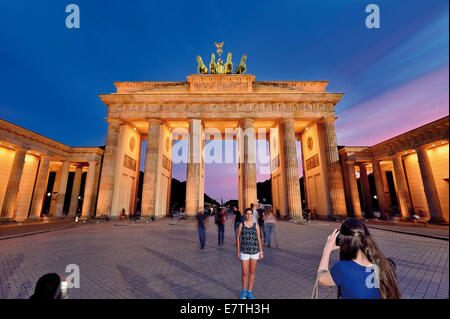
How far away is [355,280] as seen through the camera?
1.68 m

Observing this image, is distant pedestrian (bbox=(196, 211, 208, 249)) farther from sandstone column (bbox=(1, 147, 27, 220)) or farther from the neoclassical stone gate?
sandstone column (bbox=(1, 147, 27, 220))

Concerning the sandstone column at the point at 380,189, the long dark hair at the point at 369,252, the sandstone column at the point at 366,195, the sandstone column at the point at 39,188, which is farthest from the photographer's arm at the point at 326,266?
the sandstone column at the point at 39,188

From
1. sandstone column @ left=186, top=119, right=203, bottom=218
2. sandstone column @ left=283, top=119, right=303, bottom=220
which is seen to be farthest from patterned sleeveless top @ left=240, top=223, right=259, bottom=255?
sandstone column @ left=283, top=119, right=303, bottom=220

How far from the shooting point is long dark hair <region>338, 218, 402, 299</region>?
5.25 ft

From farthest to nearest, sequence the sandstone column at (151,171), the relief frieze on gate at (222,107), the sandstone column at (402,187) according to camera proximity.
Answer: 1. the relief frieze on gate at (222,107)
2. the sandstone column at (151,171)
3. the sandstone column at (402,187)

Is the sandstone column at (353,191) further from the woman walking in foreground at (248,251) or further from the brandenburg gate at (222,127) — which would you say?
the woman walking in foreground at (248,251)

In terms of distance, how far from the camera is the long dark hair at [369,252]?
5.25ft

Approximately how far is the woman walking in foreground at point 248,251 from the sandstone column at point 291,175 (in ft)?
61.5

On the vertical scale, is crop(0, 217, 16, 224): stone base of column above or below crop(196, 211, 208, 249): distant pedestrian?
below

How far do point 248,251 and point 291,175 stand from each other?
19664 millimetres

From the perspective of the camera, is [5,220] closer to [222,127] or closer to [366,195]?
[222,127]

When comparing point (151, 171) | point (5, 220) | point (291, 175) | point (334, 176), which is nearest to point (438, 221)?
point (334, 176)

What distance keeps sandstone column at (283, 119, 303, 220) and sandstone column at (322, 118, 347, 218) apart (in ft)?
12.3
